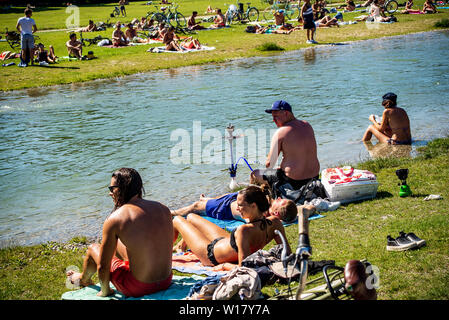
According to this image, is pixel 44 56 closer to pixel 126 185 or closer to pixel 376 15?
pixel 126 185

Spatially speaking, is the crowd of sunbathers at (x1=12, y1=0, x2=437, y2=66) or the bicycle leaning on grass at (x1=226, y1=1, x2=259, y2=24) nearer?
the crowd of sunbathers at (x1=12, y1=0, x2=437, y2=66)

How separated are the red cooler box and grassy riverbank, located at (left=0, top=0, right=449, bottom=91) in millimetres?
14879

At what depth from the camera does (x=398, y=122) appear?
10.5 meters

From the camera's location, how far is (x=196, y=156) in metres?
11.1

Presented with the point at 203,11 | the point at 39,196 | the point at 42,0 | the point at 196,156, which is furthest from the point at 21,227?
the point at 42,0

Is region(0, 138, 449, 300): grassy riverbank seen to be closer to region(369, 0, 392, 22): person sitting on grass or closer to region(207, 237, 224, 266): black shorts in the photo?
region(207, 237, 224, 266): black shorts

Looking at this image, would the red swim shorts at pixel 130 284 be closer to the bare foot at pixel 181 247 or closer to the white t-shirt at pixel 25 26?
the bare foot at pixel 181 247

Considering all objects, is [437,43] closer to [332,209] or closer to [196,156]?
[196,156]

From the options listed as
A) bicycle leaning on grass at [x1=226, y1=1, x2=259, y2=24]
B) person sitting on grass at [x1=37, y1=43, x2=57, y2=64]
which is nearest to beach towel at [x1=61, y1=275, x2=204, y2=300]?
person sitting on grass at [x1=37, y1=43, x2=57, y2=64]

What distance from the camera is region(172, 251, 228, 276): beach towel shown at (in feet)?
18.1

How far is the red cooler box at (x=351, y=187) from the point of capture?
7262 mm

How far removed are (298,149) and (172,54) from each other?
58.3 ft

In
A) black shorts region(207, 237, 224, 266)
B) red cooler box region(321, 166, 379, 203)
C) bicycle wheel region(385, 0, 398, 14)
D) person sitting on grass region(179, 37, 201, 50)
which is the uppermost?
bicycle wheel region(385, 0, 398, 14)

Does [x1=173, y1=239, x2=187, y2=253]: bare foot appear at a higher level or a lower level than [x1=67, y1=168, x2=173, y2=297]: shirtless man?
lower
